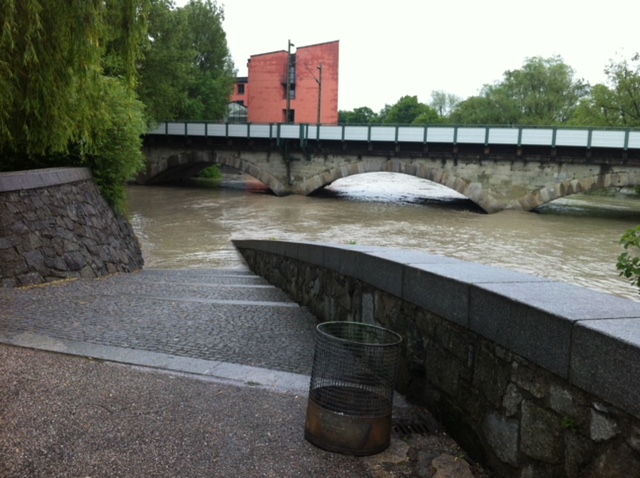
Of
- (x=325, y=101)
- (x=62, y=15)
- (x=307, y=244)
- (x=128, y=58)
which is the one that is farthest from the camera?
(x=325, y=101)

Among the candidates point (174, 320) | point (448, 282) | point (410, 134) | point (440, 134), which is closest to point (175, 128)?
point (410, 134)

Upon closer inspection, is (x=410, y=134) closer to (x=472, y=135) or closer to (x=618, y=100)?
(x=472, y=135)

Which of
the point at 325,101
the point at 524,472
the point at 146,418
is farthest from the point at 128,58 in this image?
the point at 325,101

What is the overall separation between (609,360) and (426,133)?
26.7m

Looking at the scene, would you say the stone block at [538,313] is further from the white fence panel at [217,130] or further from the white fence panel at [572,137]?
the white fence panel at [217,130]

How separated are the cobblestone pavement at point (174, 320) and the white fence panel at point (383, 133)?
71.6 ft

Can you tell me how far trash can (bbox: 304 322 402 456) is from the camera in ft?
9.06

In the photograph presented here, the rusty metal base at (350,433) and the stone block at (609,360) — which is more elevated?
the stone block at (609,360)

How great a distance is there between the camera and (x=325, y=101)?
47.4m

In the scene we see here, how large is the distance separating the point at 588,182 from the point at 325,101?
2581 cm

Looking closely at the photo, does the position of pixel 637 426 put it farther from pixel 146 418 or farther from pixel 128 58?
pixel 128 58

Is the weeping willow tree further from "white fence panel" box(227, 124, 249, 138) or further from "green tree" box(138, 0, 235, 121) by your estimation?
"white fence panel" box(227, 124, 249, 138)

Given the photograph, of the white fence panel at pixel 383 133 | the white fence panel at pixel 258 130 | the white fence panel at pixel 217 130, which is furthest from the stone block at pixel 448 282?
the white fence panel at pixel 217 130

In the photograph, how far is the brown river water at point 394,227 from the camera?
1498 cm
